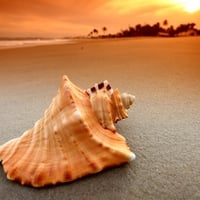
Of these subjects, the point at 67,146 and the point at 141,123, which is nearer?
the point at 67,146

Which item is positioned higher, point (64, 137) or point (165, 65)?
point (64, 137)

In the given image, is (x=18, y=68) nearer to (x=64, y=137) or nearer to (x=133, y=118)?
(x=133, y=118)

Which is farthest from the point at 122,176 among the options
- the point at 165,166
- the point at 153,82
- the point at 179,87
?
the point at 153,82

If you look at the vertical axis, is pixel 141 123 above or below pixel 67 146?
below

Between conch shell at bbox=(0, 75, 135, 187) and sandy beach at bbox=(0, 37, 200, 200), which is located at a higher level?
conch shell at bbox=(0, 75, 135, 187)
